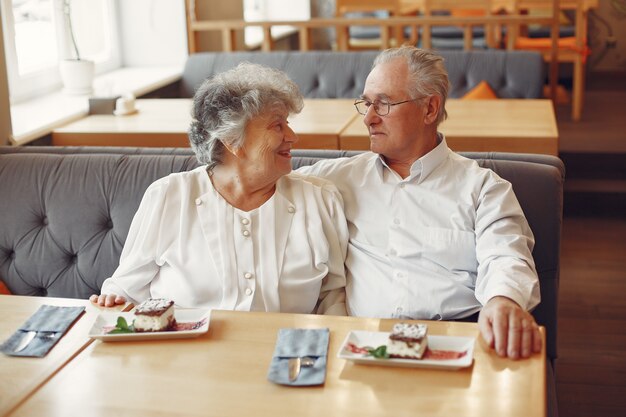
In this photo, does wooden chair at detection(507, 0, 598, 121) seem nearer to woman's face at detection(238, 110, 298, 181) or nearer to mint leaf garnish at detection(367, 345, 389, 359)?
woman's face at detection(238, 110, 298, 181)

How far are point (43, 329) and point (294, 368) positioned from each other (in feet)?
1.84

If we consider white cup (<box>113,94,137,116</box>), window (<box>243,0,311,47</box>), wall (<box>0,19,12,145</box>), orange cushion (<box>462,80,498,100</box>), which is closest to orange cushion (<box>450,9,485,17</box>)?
window (<box>243,0,311,47</box>)

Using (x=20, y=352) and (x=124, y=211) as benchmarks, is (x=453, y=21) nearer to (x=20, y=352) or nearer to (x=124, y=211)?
(x=124, y=211)

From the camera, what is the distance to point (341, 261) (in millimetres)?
2252

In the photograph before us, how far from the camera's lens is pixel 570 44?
21.2ft

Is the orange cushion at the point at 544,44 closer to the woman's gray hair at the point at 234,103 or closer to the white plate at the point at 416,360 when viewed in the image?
the woman's gray hair at the point at 234,103

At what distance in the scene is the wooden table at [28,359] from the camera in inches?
61.2

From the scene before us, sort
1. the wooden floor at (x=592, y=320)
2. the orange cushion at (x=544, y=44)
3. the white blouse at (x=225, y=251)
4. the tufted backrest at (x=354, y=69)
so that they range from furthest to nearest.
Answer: the orange cushion at (x=544, y=44), the tufted backrest at (x=354, y=69), the wooden floor at (x=592, y=320), the white blouse at (x=225, y=251)

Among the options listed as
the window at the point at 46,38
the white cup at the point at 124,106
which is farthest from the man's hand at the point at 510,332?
the window at the point at 46,38

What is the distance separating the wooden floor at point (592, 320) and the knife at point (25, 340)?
169 centimetres

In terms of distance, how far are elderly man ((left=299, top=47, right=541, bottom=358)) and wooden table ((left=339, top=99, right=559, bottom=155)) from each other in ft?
3.54

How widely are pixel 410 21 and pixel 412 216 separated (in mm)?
2955

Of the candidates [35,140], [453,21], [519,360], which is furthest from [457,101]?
[519,360]

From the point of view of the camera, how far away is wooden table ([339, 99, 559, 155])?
3.37 m
